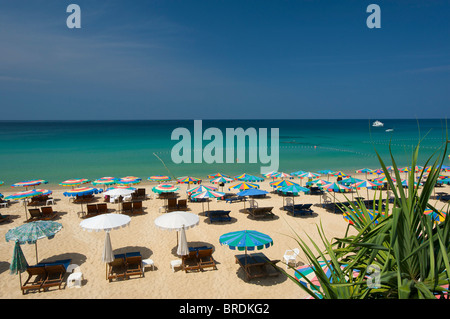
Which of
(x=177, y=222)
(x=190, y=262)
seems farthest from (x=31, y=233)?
(x=190, y=262)

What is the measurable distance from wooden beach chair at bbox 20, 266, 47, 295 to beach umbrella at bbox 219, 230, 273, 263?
5050 millimetres

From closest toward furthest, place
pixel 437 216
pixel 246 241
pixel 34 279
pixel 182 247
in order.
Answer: pixel 437 216 < pixel 246 241 < pixel 34 279 < pixel 182 247

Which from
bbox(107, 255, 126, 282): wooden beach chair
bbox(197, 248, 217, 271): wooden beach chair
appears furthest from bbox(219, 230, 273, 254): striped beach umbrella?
bbox(107, 255, 126, 282): wooden beach chair

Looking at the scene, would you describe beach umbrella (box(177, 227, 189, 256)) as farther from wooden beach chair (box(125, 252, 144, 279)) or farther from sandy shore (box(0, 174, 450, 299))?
wooden beach chair (box(125, 252, 144, 279))

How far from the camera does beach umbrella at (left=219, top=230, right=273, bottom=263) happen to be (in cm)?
755

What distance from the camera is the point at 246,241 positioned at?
7.71 meters

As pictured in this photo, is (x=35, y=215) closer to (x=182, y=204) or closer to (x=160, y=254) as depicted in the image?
(x=182, y=204)

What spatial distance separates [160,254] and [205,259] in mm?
1735

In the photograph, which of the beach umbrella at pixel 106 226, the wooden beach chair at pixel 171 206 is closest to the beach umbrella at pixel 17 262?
the beach umbrella at pixel 106 226

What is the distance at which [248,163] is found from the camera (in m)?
36.2

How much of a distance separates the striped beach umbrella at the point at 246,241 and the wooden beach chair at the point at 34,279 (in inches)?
199

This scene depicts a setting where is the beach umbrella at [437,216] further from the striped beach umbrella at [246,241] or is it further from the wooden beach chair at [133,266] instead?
the wooden beach chair at [133,266]
